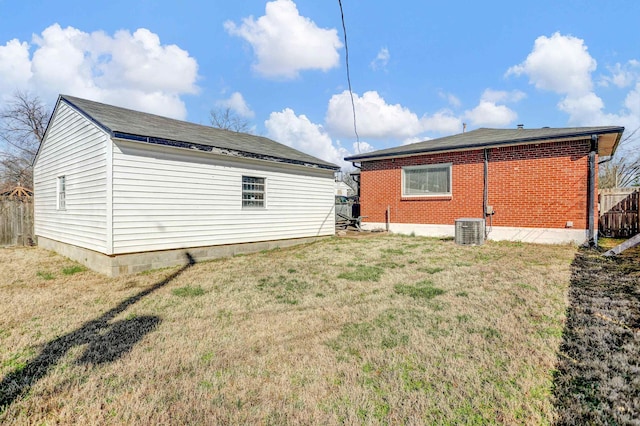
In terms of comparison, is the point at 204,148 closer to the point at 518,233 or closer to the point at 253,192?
the point at 253,192

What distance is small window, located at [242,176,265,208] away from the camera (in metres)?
9.38

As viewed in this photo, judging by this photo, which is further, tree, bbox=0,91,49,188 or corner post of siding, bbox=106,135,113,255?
tree, bbox=0,91,49,188

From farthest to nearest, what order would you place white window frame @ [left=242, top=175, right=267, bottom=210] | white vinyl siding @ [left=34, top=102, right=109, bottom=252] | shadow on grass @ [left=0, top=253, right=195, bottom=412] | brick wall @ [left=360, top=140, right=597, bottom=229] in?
white window frame @ [left=242, top=175, right=267, bottom=210]
brick wall @ [left=360, top=140, right=597, bottom=229]
white vinyl siding @ [left=34, top=102, right=109, bottom=252]
shadow on grass @ [left=0, top=253, right=195, bottom=412]

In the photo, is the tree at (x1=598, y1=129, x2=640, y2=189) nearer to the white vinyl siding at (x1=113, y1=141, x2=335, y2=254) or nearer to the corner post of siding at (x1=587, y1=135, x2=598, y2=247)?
the corner post of siding at (x1=587, y1=135, x2=598, y2=247)


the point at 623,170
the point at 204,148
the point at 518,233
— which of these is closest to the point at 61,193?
the point at 204,148

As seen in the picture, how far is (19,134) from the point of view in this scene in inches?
940

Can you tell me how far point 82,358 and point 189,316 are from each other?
1251mm

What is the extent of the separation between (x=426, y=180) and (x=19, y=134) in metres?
30.1

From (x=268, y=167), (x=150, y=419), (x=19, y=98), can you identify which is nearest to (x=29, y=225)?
(x=268, y=167)

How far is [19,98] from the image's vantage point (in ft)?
76.8

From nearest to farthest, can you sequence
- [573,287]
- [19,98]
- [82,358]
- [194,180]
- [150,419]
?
[150,419], [82,358], [573,287], [194,180], [19,98]

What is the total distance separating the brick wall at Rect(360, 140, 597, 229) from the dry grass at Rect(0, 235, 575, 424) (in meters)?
4.37

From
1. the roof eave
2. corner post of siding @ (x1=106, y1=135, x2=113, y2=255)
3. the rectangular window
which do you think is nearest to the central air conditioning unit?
the rectangular window

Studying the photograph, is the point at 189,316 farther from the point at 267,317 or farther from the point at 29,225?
the point at 29,225
